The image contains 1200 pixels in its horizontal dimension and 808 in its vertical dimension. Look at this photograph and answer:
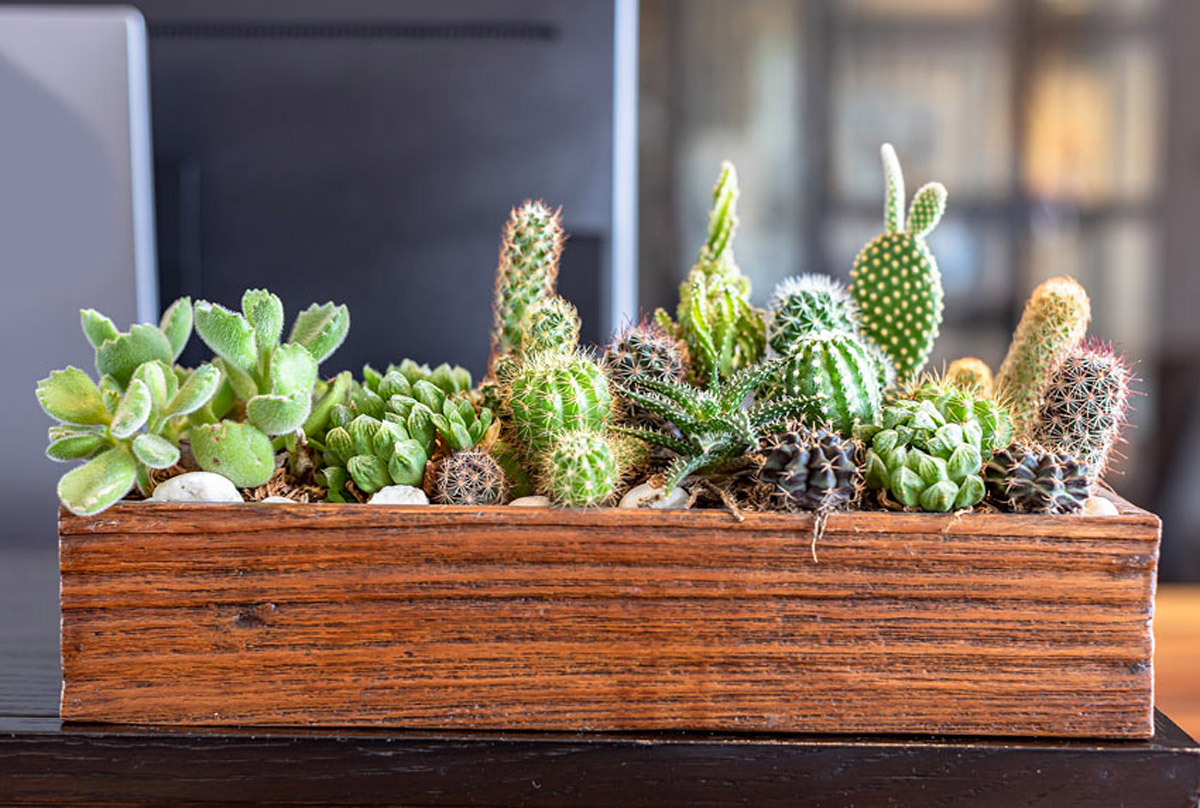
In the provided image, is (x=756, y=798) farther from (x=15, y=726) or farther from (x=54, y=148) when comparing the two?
(x=54, y=148)

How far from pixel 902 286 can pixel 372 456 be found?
33 centimetres

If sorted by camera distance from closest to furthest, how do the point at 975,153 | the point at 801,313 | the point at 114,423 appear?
the point at 114,423, the point at 801,313, the point at 975,153

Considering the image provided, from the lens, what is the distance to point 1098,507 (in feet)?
1.76

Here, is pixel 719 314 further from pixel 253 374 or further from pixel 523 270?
pixel 253 374

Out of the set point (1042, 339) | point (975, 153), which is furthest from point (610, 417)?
point (975, 153)

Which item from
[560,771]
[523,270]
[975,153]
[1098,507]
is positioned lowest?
[560,771]

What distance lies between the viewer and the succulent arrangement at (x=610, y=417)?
0.52 metres

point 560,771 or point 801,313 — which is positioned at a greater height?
point 801,313

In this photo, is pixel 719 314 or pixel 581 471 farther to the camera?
pixel 719 314

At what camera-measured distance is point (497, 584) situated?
52cm

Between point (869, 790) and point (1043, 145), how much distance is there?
2.86 metres

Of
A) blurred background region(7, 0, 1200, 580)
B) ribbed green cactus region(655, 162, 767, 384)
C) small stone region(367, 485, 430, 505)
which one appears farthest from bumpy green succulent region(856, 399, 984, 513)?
blurred background region(7, 0, 1200, 580)

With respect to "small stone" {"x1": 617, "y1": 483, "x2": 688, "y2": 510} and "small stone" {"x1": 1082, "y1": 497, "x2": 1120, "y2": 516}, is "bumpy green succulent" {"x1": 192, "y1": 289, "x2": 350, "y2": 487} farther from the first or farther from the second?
"small stone" {"x1": 1082, "y1": 497, "x2": 1120, "y2": 516}

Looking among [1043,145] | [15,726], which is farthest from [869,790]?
[1043,145]
